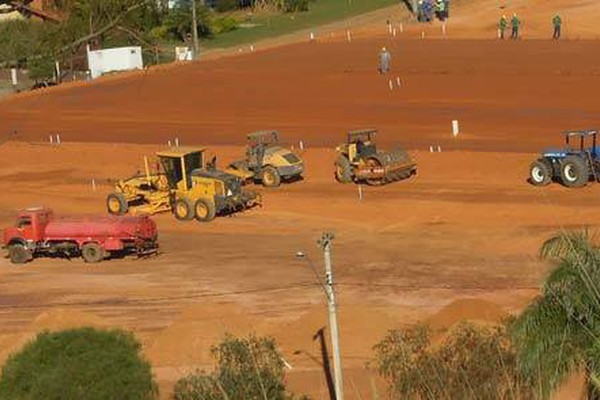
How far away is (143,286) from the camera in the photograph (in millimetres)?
27141

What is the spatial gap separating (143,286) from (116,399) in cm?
1305

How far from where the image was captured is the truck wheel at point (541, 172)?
3462 cm

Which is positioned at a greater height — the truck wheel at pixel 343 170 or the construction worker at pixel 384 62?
the construction worker at pixel 384 62

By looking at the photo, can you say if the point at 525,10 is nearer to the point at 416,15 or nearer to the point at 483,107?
the point at 416,15

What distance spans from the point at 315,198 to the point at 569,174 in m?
7.44

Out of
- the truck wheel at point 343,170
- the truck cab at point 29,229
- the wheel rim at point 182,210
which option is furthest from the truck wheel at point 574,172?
the truck cab at point 29,229

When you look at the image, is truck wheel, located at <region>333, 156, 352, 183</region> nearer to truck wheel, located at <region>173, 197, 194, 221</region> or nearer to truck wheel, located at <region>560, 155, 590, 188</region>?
truck wheel, located at <region>173, 197, 194, 221</region>

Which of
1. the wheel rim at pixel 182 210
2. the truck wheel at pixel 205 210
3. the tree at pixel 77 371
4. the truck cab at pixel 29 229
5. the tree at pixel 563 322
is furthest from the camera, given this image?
the wheel rim at pixel 182 210

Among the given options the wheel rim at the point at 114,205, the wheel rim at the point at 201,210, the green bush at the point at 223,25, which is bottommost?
the wheel rim at the point at 201,210

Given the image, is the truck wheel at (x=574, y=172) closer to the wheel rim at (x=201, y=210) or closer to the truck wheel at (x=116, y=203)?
the wheel rim at (x=201, y=210)

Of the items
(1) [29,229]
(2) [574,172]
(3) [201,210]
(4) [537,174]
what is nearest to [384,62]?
(4) [537,174]

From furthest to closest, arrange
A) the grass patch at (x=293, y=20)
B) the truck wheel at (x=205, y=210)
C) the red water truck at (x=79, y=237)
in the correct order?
the grass patch at (x=293, y=20), the truck wheel at (x=205, y=210), the red water truck at (x=79, y=237)

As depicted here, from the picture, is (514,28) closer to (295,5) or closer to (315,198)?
(295,5)

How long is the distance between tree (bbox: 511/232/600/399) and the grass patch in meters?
66.9
